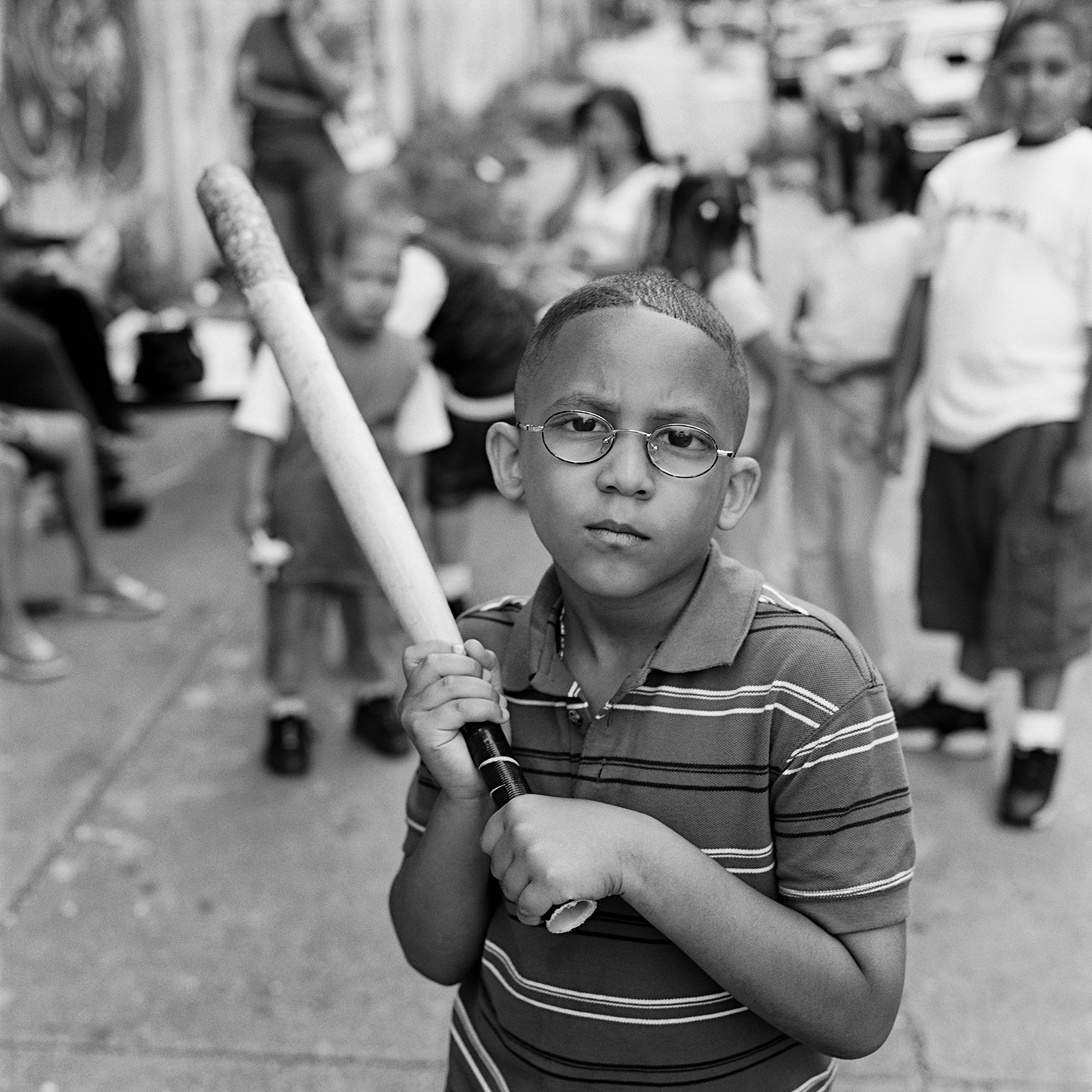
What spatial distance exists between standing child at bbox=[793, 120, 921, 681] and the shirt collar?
2.46 meters

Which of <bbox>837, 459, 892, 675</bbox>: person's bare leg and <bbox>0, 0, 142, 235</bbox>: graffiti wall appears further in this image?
<bbox>0, 0, 142, 235</bbox>: graffiti wall

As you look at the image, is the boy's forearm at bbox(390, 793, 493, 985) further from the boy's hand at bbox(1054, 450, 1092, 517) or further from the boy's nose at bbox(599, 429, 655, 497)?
the boy's hand at bbox(1054, 450, 1092, 517)

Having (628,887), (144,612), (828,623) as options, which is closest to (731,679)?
(828,623)

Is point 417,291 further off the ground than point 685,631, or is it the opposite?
point 685,631

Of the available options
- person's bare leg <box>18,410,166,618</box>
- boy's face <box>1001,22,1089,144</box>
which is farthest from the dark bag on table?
boy's face <box>1001,22,1089,144</box>

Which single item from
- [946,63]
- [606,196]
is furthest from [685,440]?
[946,63]

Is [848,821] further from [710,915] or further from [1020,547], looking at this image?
[1020,547]

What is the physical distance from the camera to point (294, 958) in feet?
9.62

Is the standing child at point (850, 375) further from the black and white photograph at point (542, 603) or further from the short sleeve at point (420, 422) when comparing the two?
the short sleeve at point (420, 422)

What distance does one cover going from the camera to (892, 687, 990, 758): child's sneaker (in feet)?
12.3

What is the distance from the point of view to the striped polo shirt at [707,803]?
1.27 metres

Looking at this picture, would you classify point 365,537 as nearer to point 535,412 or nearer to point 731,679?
point 535,412

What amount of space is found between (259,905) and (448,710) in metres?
2.08

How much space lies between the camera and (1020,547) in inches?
130
